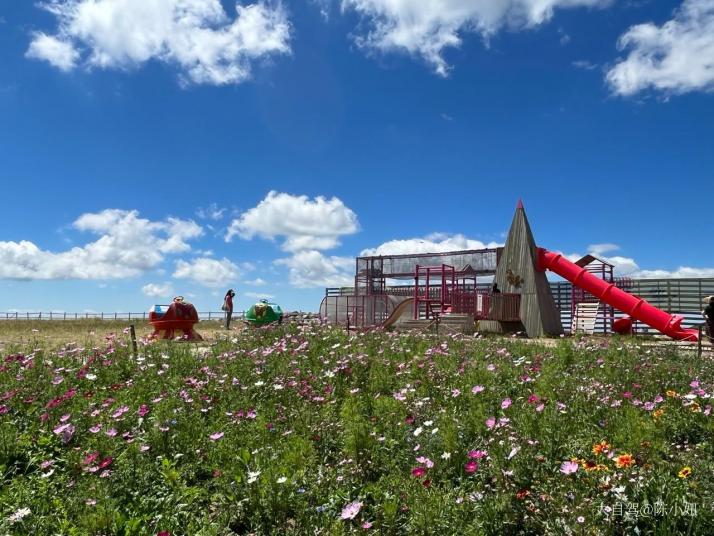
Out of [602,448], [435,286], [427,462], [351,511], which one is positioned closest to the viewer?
[351,511]

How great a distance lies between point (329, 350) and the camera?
Result: 9562 millimetres

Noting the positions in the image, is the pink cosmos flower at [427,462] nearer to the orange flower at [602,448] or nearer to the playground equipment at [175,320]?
the orange flower at [602,448]

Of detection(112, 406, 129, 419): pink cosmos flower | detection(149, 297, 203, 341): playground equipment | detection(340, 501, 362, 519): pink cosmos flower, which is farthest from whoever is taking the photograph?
detection(149, 297, 203, 341): playground equipment

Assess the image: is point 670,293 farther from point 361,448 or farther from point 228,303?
point 361,448

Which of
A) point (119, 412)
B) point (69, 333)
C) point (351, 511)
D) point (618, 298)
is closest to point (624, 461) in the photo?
point (351, 511)

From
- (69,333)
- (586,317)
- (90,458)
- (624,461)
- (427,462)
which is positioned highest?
(586,317)

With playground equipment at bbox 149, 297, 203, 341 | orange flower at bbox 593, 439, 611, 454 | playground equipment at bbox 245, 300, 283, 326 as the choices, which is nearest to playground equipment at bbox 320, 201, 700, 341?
playground equipment at bbox 245, 300, 283, 326

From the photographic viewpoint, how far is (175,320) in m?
19.9

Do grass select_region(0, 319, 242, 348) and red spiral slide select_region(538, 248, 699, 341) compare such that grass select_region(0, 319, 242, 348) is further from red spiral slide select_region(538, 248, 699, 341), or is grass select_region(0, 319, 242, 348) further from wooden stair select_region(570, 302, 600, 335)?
wooden stair select_region(570, 302, 600, 335)

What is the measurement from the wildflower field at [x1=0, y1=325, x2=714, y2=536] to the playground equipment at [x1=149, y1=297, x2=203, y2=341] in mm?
11244

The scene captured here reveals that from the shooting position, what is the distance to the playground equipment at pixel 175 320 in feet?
65.1

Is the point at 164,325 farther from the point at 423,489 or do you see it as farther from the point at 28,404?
the point at 423,489

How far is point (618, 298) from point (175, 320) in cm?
1596

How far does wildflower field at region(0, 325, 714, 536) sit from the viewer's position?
3730 millimetres
